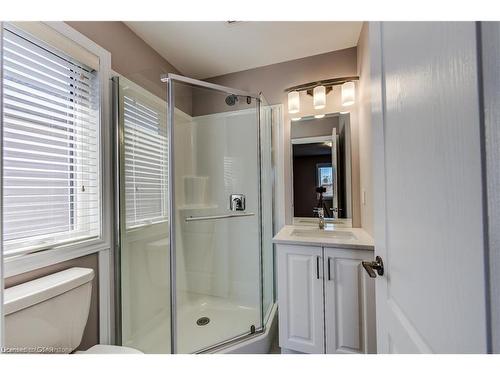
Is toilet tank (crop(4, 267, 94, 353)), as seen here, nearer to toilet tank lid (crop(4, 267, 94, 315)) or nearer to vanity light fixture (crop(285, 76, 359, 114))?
toilet tank lid (crop(4, 267, 94, 315))

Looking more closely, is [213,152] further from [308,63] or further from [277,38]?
[308,63]

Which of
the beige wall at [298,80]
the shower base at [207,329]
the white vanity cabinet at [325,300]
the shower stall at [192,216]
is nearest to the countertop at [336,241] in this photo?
the white vanity cabinet at [325,300]

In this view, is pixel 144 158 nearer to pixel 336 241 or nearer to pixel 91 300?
pixel 91 300

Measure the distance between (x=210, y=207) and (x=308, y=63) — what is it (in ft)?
5.18

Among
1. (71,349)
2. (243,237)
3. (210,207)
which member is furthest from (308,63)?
(71,349)

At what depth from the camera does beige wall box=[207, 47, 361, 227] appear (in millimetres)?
1775

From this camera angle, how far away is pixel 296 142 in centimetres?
192

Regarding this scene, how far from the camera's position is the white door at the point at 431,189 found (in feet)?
1.05

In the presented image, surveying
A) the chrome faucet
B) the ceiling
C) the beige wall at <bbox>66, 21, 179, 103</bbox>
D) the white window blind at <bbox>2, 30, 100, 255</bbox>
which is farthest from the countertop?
the ceiling

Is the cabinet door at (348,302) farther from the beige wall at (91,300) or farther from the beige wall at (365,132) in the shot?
the beige wall at (91,300)

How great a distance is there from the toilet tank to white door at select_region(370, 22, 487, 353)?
1227 millimetres

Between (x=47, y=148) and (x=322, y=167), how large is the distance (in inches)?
72.5

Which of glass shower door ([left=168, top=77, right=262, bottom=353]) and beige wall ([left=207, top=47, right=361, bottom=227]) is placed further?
beige wall ([left=207, top=47, right=361, bottom=227])

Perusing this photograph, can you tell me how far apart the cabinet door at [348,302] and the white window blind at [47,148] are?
146cm
